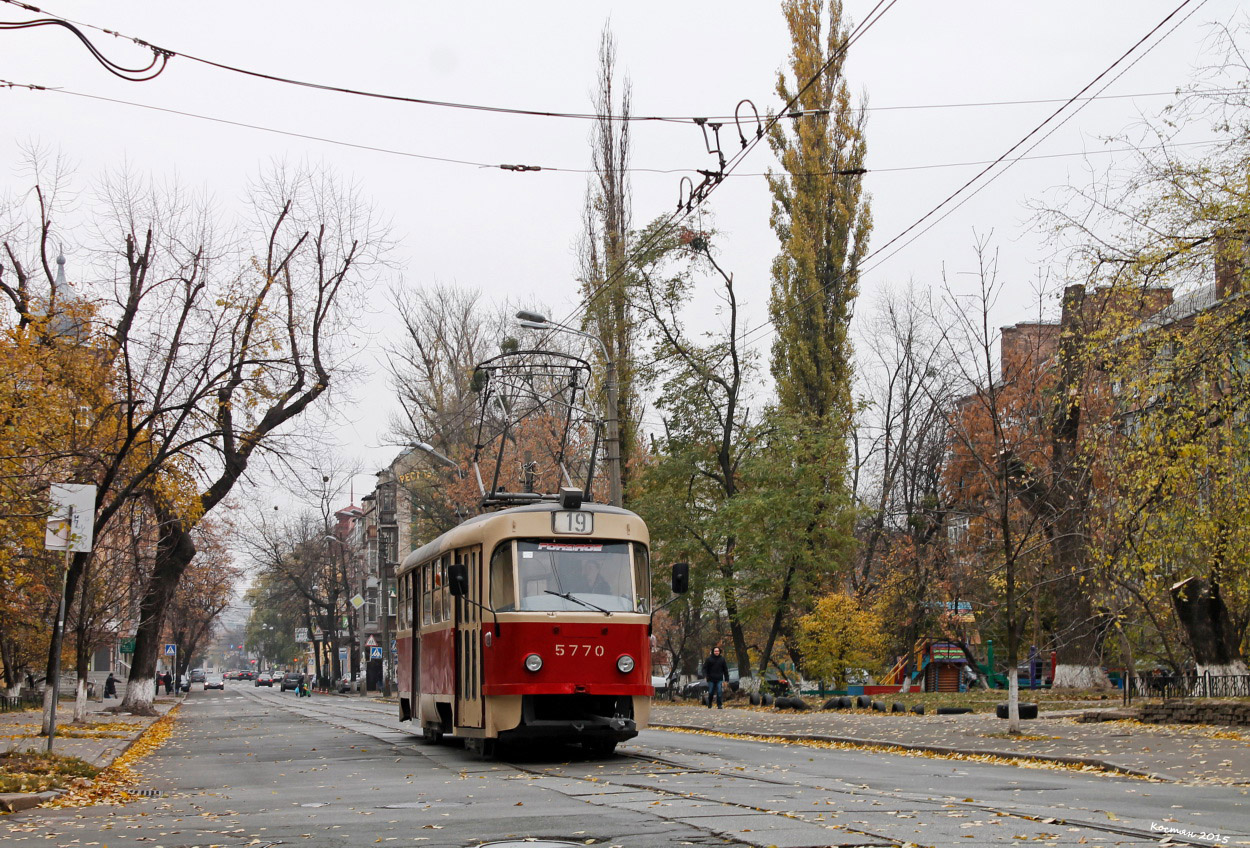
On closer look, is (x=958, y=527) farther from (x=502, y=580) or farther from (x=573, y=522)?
(x=502, y=580)

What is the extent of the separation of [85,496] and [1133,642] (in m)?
27.3

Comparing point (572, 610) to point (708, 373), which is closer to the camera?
point (572, 610)

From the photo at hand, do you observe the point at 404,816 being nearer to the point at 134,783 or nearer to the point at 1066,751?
the point at 134,783

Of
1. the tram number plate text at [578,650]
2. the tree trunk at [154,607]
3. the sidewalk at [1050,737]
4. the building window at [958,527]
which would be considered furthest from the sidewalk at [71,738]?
the building window at [958,527]

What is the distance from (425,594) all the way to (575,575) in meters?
4.52

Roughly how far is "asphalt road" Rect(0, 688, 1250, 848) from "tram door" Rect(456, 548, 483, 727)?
656 mm

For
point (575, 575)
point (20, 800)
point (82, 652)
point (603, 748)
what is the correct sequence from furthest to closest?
point (82, 652) < point (603, 748) < point (575, 575) < point (20, 800)

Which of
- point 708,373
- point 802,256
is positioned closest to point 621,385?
point 708,373

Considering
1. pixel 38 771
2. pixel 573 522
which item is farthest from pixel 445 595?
pixel 38 771

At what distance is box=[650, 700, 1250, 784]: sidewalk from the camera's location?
14.9 m

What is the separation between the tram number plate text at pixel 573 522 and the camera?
17141mm

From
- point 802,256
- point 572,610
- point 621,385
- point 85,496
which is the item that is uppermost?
point 802,256

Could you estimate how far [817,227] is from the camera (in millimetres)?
39469

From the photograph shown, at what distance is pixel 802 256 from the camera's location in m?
39.0
